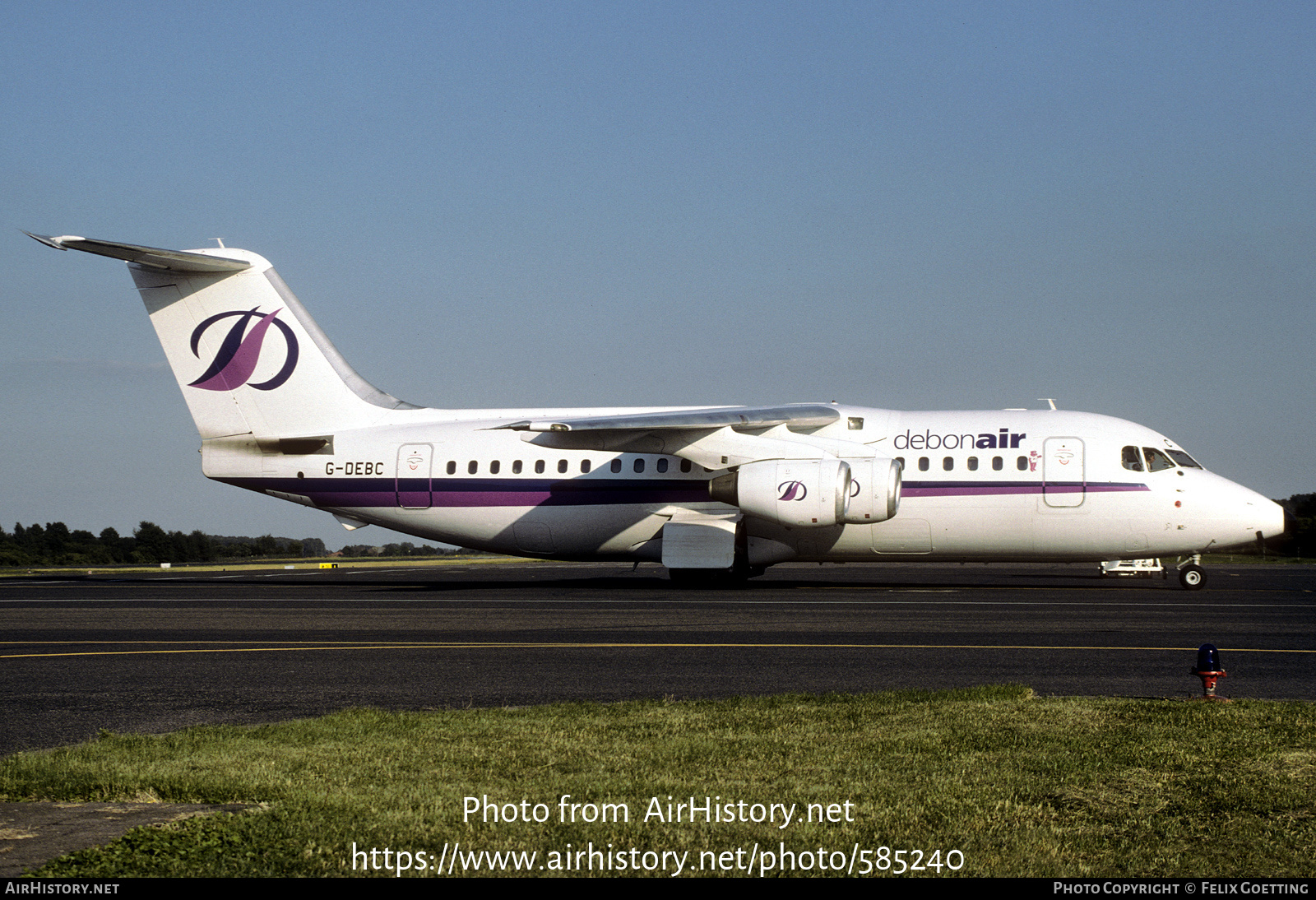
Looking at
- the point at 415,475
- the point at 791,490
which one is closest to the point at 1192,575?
the point at 791,490

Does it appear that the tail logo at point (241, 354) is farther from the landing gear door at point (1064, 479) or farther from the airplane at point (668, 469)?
the landing gear door at point (1064, 479)

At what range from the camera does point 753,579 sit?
29.8 metres

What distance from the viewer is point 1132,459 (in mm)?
24125

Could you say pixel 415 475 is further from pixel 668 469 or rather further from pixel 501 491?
pixel 668 469

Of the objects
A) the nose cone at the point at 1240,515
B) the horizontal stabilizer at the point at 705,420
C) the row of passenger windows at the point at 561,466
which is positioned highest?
the horizontal stabilizer at the point at 705,420

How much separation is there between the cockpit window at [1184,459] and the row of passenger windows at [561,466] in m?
9.95

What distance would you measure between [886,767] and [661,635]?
848 centimetres

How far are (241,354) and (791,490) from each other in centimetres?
1379

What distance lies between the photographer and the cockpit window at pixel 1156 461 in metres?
24.1

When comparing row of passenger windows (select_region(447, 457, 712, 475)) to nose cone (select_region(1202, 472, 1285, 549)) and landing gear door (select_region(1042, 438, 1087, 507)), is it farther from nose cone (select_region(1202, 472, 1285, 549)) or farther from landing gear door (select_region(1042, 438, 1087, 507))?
nose cone (select_region(1202, 472, 1285, 549))

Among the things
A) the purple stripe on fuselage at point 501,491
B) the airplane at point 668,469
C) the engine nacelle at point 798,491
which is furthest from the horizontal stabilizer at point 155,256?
the engine nacelle at point 798,491

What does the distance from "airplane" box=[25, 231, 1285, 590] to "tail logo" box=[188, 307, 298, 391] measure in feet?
0.14

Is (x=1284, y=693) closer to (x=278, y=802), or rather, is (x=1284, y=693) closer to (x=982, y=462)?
(x=278, y=802)

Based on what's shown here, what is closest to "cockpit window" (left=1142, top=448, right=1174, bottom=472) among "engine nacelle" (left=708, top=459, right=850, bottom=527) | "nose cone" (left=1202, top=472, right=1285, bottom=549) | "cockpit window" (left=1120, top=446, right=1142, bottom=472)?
"cockpit window" (left=1120, top=446, right=1142, bottom=472)
